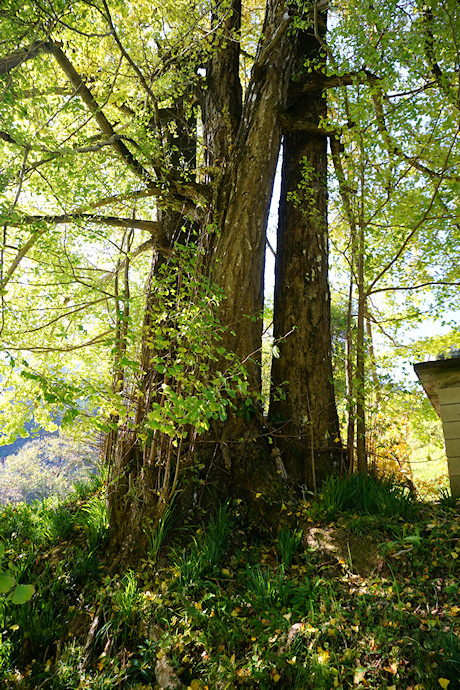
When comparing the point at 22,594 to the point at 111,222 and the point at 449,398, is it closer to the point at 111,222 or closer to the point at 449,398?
the point at 111,222

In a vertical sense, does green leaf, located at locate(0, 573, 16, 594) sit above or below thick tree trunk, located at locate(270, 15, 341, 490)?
below

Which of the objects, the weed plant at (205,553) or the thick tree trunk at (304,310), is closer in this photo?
the weed plant at (205,553)

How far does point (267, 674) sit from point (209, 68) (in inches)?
255

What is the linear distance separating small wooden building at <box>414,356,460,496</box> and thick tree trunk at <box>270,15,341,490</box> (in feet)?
3.50

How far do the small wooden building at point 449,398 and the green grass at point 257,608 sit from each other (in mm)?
789

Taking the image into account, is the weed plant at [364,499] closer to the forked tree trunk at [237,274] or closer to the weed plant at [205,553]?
the forked tree trunk at [237,274]

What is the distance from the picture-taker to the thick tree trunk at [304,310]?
3900 millimetres

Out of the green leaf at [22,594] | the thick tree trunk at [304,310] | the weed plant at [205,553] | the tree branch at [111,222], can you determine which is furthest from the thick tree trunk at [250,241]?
the green leaf at [22,594]

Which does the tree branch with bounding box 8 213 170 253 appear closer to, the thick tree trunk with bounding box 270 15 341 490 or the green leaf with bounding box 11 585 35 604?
the thick tree trunk with bounding box 270 15 341 490

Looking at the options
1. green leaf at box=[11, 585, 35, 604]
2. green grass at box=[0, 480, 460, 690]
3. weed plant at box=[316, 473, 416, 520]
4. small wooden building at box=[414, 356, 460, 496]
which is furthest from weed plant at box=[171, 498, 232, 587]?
small wooden building at box=[414, 356, 460, 496]

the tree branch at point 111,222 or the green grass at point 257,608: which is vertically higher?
the tree branch at point 111,222

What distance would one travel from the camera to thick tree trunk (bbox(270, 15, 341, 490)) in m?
3.90

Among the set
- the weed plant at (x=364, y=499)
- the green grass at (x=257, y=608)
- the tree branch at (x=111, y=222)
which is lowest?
the green grass at (x=257, y=608)

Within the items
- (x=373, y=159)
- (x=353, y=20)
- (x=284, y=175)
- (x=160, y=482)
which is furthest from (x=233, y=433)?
(x=353, y=20)
